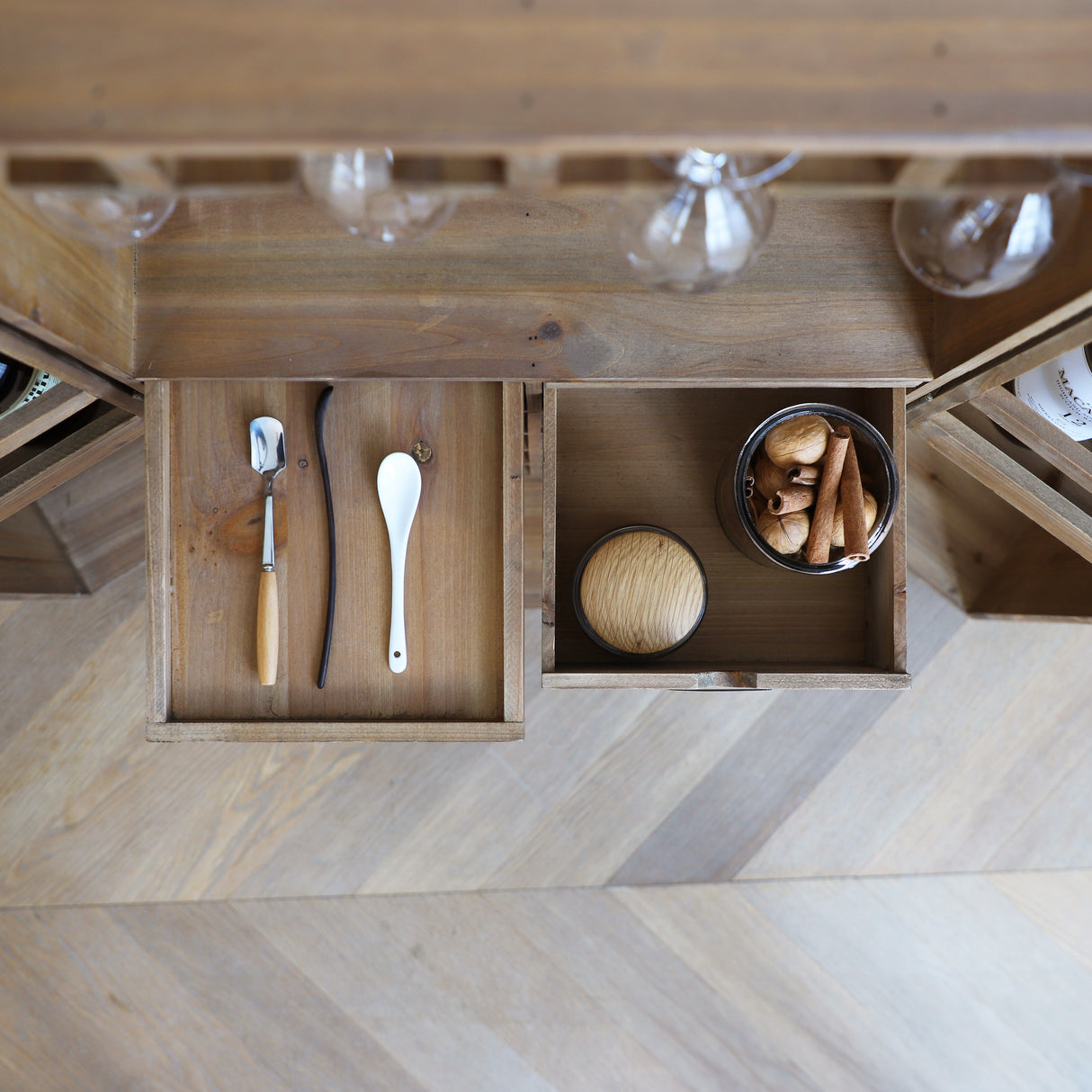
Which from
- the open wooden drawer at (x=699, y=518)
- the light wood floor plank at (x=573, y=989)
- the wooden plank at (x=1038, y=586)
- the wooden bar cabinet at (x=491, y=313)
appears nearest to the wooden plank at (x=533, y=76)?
the wooden bar cabinet at (x=491, y=313)

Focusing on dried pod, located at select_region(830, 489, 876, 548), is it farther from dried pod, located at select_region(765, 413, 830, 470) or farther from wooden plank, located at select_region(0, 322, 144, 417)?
wooden plank, located at select_region(0, 322, 144, 417)

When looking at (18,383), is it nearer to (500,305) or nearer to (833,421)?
(500,305)

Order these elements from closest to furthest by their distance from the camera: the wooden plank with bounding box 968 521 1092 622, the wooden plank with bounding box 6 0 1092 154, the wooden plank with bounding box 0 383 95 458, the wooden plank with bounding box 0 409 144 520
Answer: the wooden plank with bounding box 6 0 1092 154
the wooden plank with bounding box 0 383 95 458
the wooden plank with bounding box 0 409 144 520
the wooden plank with bounding box 968 521 1092 622

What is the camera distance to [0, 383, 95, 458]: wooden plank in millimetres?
595

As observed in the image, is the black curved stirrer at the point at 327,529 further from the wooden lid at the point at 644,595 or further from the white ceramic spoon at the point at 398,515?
the wooden lid at the point at 644,595

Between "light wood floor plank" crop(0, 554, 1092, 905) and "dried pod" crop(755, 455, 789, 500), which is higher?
"dried pod" crop(755, 455, 789, 500)

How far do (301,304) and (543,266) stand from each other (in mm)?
186

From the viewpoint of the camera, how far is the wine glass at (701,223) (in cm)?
41

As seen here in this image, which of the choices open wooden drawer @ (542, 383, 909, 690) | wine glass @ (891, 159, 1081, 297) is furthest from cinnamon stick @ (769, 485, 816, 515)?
wine glass @ (891, 159, 1081, 297)

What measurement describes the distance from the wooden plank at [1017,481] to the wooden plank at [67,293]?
2.13 ft

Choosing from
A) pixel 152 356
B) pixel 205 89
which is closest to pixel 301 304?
pixel 152 356

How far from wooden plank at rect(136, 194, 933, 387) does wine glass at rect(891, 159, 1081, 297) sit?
6.4 inches

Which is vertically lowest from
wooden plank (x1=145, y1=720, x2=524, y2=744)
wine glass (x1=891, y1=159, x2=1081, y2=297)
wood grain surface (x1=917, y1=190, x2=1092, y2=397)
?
wooden plank (x1=145, y1=720, x2=524, y2=744)

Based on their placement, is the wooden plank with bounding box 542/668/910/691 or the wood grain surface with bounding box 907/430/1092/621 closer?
the wooden plank with bounding box 542/668/910/691
